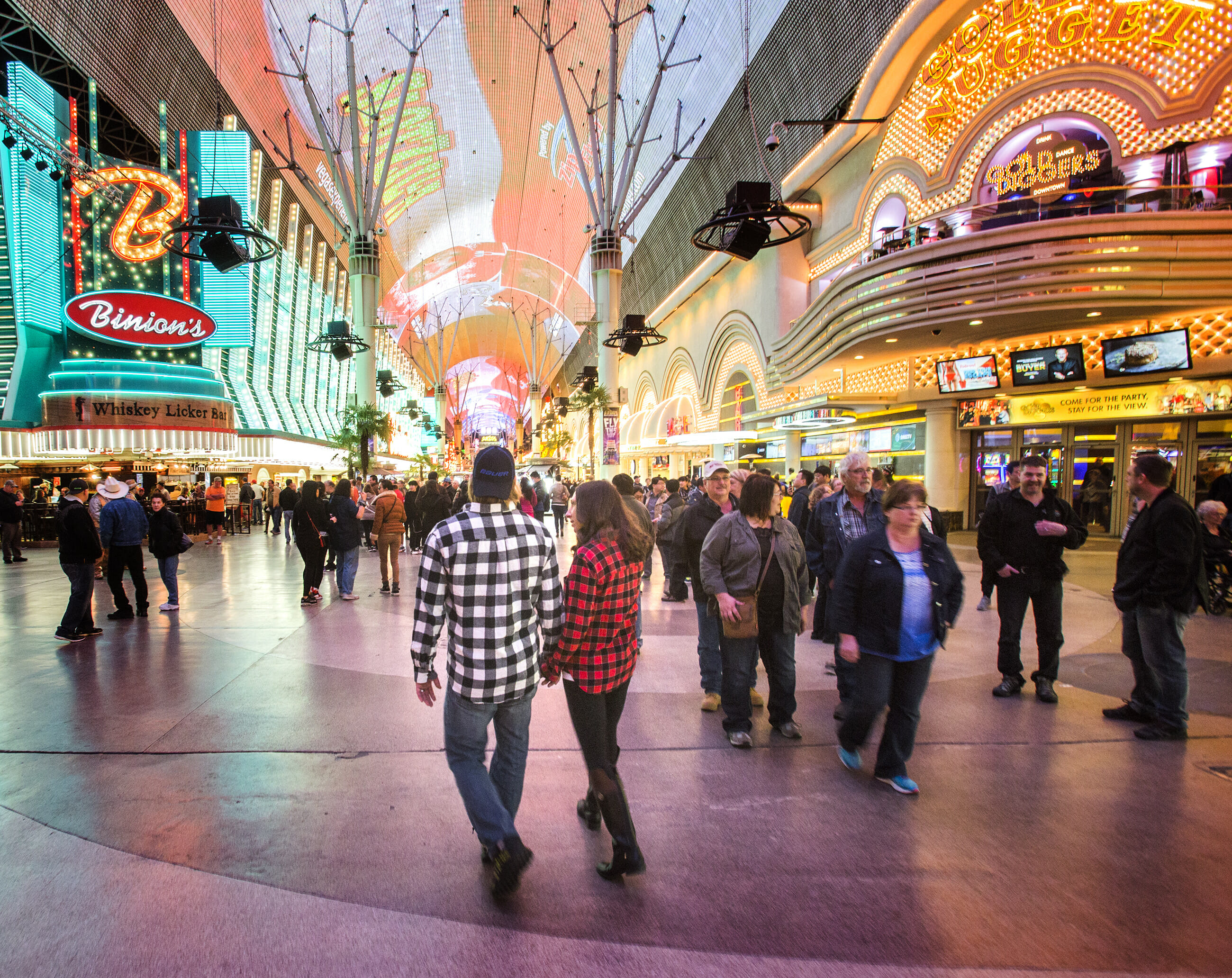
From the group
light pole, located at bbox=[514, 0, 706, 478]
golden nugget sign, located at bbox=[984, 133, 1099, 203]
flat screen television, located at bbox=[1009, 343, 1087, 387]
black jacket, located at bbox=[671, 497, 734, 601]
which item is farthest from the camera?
light pole, located at bbox=[514, 0, 706, 478]

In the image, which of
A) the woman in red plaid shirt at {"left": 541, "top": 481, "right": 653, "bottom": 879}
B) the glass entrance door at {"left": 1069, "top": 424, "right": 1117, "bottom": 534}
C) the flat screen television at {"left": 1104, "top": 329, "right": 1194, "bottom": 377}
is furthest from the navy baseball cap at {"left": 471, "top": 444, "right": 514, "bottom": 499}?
the glass entrance door at {"left": 1069, "top": 424, "right": 1117, "bottom": 534}

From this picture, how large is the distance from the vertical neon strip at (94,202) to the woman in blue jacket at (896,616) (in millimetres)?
28693

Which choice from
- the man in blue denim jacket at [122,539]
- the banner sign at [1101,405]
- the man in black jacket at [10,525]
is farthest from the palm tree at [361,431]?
the banner sign at [1101,405]

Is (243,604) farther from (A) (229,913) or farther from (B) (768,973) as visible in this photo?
(B) (768,973)

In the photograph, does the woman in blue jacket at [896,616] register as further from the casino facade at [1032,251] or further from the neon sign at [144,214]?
the neon sign at [144,214]

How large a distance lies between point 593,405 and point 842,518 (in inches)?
1002

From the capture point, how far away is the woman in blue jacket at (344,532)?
9.35 m

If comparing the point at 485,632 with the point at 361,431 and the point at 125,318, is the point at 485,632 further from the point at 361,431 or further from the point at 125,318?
the point at 125,318

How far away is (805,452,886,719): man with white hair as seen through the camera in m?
5.48

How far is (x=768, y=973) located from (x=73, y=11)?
28494 millimetres

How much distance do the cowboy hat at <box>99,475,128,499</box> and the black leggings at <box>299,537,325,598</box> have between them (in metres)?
2.05

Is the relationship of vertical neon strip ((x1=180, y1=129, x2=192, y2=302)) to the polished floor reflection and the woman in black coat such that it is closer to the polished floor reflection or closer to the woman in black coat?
the woman in black coat

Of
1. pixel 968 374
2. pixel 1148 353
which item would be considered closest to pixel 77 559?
pixel 968 374

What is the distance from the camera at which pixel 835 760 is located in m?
3.95
